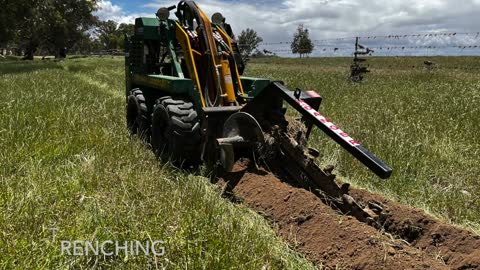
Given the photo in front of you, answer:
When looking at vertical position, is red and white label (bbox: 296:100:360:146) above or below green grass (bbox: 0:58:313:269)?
above

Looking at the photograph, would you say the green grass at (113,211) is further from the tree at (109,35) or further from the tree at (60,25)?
the tree at (109,35)

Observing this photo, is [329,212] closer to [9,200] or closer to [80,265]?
[80,265]

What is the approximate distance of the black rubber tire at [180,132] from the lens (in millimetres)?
4906

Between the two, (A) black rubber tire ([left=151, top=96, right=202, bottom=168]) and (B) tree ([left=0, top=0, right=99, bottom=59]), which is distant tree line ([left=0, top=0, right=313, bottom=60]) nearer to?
(B) tree ([left=0, top=0, right=99, bottom=59])

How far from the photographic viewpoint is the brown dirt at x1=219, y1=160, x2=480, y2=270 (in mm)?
3141

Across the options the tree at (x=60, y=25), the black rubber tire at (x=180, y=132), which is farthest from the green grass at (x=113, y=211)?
the tree at (x=60, y=25)

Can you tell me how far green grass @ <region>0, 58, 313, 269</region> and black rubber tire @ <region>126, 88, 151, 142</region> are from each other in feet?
2.75

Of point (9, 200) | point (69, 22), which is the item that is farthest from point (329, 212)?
Answer: point (69, 22)

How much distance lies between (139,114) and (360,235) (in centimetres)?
390

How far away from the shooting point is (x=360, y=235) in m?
3.39

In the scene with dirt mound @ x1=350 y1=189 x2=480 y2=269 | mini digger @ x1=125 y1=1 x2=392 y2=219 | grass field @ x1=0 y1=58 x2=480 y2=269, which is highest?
mini digger @ x1=125 y1=1 x2=392 y2=219

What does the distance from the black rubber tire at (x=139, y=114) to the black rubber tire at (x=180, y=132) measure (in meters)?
0.87

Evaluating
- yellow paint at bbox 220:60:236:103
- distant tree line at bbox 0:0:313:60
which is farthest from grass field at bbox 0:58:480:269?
distant tree line at bbox 0:0:313:60

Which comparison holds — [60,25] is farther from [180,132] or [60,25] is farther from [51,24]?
[180,132]
